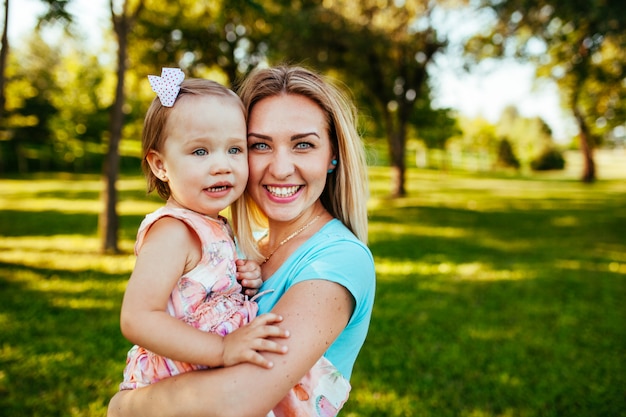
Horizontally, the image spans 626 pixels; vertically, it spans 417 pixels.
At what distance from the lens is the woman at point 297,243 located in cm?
147

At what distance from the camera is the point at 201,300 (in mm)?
1711

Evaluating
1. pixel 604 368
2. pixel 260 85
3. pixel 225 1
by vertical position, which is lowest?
pixel 604 368

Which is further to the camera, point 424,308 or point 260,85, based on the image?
point 424,308

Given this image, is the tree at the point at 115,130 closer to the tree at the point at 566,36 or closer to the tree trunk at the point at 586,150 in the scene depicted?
the tree at the point at 566,36

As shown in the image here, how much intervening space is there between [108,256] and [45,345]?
4.40 metres

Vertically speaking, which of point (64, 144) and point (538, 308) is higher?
point (64, 144)

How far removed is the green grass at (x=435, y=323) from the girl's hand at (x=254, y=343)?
10.4ft

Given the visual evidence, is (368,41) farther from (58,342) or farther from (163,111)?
(163,111)

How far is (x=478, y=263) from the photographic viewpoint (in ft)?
33.1

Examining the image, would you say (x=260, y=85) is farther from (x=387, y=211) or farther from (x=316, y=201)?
(x=387, y=211)

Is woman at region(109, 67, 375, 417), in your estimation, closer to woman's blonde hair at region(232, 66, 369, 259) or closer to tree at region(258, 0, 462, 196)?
woman's blonde hair at region(232, 66, 369, 259)

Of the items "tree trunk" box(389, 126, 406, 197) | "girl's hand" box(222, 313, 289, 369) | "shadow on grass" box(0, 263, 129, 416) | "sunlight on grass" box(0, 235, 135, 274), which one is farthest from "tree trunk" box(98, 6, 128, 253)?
"tree trunk" box(389, 126, 406, 197)

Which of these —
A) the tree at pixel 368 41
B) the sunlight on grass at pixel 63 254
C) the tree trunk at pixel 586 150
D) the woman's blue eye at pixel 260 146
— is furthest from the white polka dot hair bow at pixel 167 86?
the tree trunk at pixel 586 150

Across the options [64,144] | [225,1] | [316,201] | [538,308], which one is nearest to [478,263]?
[538,308]
